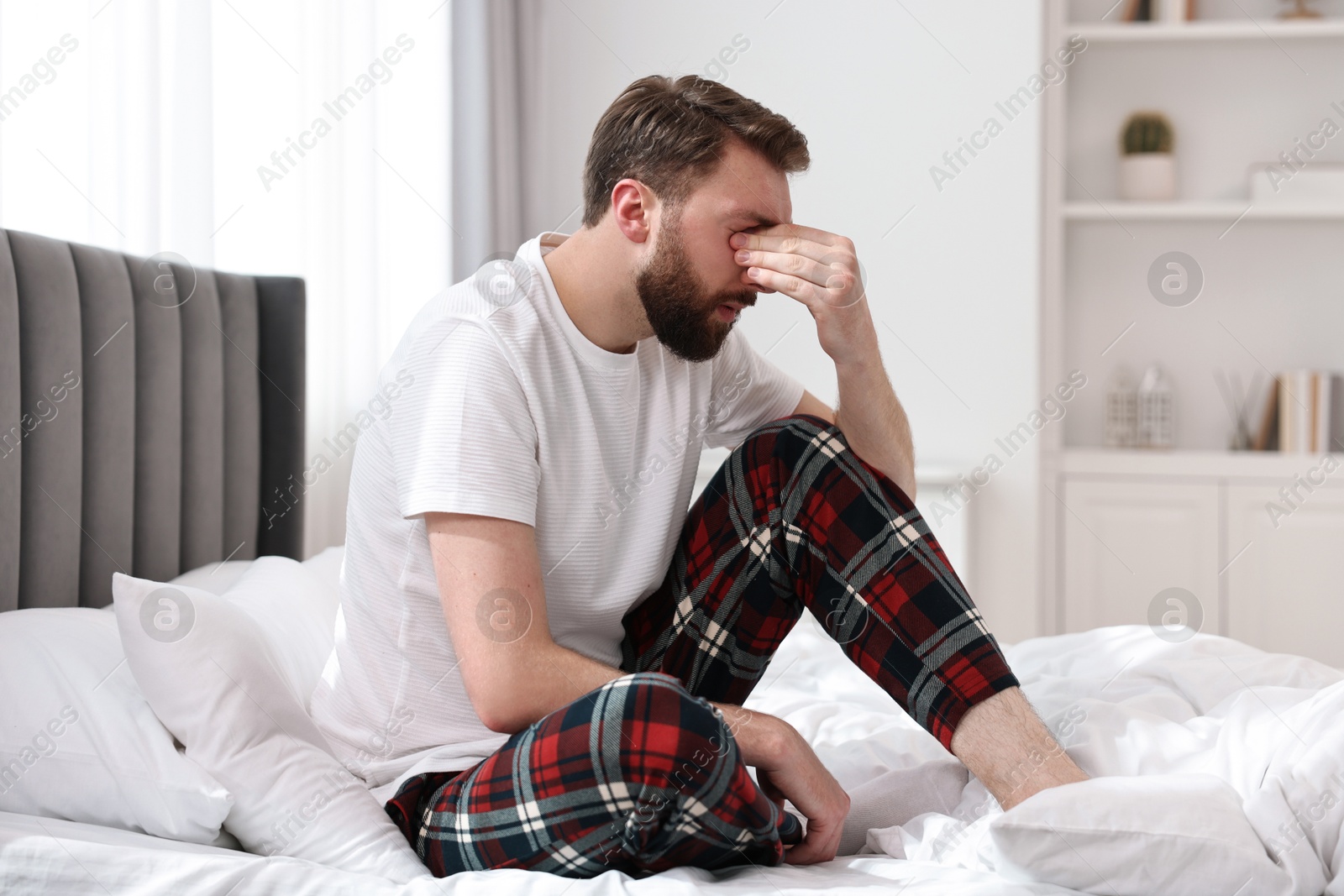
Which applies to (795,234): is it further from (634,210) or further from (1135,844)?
(1135,844)

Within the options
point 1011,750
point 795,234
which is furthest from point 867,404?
point 1011,750

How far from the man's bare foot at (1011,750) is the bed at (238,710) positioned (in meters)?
0.05

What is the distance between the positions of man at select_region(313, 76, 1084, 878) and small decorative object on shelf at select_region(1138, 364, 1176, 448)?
63.9 inches

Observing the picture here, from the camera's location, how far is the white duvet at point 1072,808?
79cm

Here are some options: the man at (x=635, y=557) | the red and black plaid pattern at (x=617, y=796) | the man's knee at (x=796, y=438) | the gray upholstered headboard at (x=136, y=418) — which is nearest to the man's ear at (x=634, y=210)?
the man at (x=635, y=557)

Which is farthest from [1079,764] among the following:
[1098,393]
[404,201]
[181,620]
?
[1098,393]

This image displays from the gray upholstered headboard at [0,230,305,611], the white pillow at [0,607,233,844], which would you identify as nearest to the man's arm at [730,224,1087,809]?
the white pillow at [0,607,233,844]

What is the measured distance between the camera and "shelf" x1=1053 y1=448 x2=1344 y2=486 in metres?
2.51

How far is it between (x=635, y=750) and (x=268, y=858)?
0.29 m

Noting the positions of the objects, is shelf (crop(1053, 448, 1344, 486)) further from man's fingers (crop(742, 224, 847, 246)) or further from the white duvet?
man's fingers (crop(742, 224, 847, 246))

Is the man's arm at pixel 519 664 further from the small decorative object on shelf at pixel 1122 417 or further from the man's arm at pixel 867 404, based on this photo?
the small decorative object on shelf at pixel 1122 417

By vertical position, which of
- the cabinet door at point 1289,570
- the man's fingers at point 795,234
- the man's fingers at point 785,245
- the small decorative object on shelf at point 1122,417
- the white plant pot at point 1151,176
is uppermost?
the white plant pot at point 1151,176

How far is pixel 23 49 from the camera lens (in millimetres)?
1257

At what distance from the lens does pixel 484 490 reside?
3.14 ft
